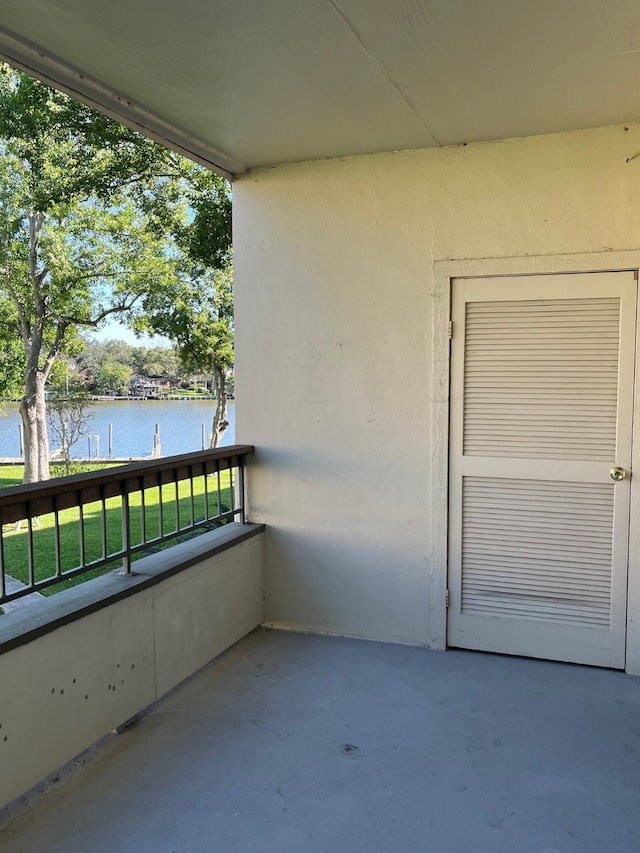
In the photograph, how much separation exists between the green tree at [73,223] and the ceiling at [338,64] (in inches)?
177

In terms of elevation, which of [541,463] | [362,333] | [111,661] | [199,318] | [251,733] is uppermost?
Result: [199,318]

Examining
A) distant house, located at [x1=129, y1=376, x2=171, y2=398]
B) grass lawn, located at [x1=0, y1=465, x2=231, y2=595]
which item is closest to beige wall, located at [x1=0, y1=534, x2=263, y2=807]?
grass lawn, located at [x1=0, y1=465, x2=231, y2=595]

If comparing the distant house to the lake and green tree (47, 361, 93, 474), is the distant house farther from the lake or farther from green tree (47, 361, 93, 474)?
green tree (47, 361, 93, 474)

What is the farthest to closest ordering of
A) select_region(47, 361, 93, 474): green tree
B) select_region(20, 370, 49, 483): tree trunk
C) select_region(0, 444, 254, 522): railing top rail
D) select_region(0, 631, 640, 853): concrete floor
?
select_region(47, 361, 93, 474): green tree
select_region(20, 370, 49, 483): tree trunk
select_region(0, 444, 254, 522): railing top rail
select_region(0, 631, 640, 853): concrete floor

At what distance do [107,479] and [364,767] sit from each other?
140 cm

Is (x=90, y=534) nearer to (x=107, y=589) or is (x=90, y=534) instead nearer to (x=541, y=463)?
(x=107, y=589)

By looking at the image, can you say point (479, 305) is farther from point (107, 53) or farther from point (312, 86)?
point (107, 53)

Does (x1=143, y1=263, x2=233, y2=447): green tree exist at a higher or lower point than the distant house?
higher

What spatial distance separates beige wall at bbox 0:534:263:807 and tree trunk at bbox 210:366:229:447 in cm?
796

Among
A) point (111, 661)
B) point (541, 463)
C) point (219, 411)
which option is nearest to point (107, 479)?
point (111, 661)

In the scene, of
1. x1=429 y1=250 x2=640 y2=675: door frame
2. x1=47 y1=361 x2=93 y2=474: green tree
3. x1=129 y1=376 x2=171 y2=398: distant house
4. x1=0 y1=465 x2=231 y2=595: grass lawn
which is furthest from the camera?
x1=129 y1=376 x2=171 y2=398: distant house

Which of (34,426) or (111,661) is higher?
(34,426)

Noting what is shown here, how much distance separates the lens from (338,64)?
2.30 metres

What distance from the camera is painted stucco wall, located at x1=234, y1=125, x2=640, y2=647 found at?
10.2 feet
